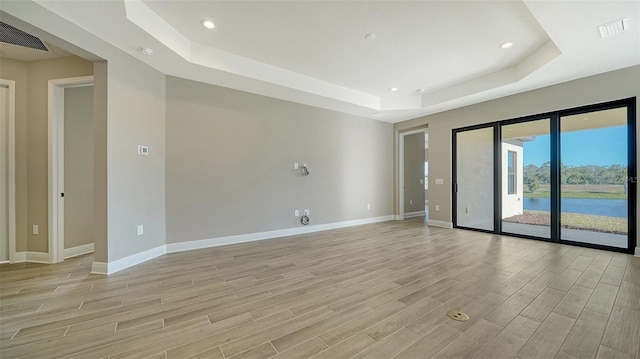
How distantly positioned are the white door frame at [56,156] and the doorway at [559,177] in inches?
277

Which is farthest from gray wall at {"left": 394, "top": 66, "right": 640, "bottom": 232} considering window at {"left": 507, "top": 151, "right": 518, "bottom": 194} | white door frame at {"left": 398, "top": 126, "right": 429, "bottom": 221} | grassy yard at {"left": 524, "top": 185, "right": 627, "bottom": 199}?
grassy yard at {"left": 524, "top": 185, "right": 627, "bottom": 199}

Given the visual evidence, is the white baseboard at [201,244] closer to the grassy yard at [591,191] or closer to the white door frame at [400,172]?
the white door frame at [400,172]

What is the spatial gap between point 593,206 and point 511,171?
4.14ft

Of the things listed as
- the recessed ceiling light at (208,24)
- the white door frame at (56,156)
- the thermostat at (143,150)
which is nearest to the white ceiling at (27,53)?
the white door frame at (56,156)

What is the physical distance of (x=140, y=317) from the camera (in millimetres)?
1920

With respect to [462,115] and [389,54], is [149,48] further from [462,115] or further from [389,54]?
[462,115]

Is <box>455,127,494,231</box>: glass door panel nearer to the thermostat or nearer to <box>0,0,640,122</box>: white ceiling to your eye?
<box>0,0,640,122</box>: white ceiling

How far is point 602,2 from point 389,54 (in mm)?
2131

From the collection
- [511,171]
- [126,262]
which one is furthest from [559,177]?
[126,262]

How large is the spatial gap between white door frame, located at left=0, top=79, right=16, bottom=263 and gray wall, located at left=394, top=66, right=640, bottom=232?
727 centimetres

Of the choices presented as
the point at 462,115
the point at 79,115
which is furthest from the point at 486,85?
the point at 79,115

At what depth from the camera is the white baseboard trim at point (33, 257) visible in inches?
127

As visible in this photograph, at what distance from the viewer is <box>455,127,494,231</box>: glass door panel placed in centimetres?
508

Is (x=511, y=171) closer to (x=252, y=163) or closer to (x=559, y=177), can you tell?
(x=559, y=177)
